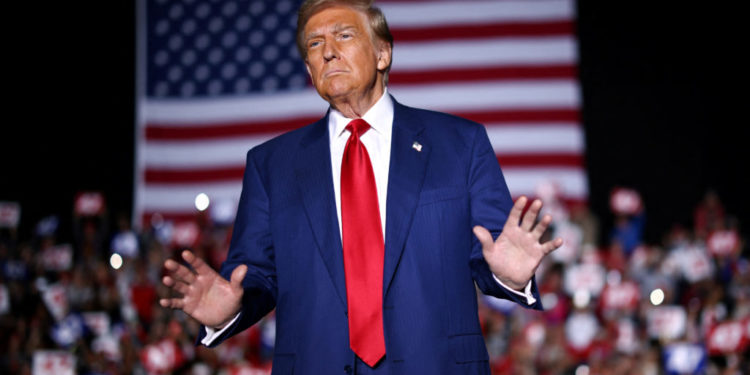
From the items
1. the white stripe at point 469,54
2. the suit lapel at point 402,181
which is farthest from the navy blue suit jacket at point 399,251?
the white stripe at point 469,54

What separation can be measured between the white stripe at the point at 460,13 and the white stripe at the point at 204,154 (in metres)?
2.04

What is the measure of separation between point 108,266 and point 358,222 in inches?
281

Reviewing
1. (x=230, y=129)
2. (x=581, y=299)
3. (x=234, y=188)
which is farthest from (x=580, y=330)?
(x=230, y=129)

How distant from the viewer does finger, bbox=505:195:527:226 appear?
53.5 inches

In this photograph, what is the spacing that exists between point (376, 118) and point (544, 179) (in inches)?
314

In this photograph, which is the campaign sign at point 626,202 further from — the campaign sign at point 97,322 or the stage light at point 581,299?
the campaign sign at point 97,322

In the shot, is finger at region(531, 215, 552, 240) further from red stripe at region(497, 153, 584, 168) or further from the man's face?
red stripe at region(497, 153, 584, 168)

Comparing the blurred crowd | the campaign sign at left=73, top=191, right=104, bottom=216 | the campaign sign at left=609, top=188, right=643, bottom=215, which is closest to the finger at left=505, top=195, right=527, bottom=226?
the blurred crowd

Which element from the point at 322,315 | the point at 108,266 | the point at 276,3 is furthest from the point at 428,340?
the point at 276,3

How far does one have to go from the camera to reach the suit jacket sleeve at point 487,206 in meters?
1.48

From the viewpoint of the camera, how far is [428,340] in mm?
1414

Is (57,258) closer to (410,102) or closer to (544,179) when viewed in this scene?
(410,102)

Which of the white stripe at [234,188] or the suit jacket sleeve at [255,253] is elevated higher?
the suit jacket sleeve at [255,253]

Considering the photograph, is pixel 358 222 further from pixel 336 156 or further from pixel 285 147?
pixel 285 147
